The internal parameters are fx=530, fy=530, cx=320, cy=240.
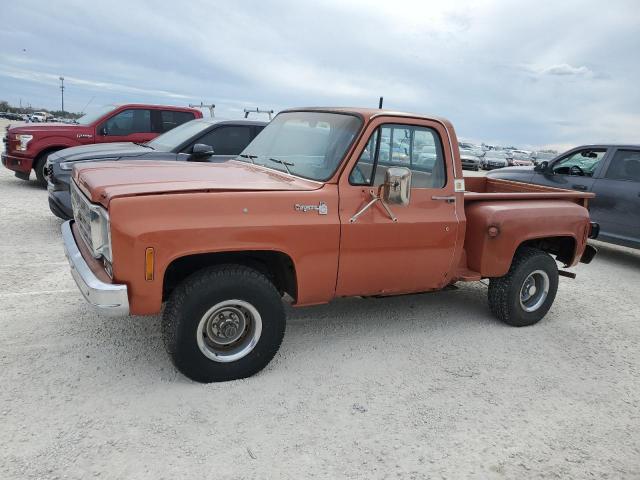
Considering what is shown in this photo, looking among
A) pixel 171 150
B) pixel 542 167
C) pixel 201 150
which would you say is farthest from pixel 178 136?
pixel 542 167

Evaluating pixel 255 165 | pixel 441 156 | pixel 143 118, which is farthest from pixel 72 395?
pixel 143 118

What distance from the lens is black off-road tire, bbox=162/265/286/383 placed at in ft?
11.1

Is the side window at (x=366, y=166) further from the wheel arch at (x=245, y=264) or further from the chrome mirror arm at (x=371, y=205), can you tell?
the wheel arch at (x=245, y=264)

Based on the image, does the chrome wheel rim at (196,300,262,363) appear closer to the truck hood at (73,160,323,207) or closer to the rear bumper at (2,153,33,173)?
the truck hood at (73,160,323,207)

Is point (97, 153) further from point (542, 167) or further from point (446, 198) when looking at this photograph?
point (542, 167)

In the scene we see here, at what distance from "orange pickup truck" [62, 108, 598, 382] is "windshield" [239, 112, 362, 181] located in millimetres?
14

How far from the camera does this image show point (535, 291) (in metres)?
5.28

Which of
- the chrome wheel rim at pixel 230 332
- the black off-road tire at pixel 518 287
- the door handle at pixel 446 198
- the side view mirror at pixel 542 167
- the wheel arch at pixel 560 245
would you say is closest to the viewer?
the chrome wheel rim at pixel 230 332

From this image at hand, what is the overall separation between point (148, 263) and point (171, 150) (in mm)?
4833

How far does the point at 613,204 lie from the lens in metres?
8.24

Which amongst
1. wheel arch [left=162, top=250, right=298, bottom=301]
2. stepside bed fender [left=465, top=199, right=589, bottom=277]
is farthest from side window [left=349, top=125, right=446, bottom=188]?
wheel arch [left=162, top=250, right=298, bottom=301]

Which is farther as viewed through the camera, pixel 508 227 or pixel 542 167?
pixel 542 167

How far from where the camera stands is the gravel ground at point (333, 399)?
9.64 ft

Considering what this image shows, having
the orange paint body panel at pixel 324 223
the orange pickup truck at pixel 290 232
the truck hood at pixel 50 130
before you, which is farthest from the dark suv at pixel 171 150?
the orange paint body panel at pixel 324 223
